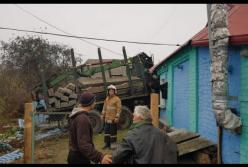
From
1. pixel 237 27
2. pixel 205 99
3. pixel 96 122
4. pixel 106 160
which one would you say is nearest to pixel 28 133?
pixel 106 160

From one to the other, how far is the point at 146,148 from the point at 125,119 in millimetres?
10165

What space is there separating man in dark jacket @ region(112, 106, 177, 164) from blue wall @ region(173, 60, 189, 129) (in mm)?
6960

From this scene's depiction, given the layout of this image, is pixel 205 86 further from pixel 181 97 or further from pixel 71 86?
pixel 71 86

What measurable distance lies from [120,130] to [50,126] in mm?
2647

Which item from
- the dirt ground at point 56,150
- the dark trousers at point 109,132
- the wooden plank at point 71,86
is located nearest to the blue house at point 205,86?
the dirt ground at point 56,150

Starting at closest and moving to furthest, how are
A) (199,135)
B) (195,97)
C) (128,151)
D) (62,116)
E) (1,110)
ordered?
(128,151) → (199,135) → (195,97) → (62,116) → (1,110)

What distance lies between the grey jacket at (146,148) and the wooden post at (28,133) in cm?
295

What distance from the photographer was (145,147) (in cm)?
379

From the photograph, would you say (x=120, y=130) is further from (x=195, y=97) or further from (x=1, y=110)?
(x=1, y=110)

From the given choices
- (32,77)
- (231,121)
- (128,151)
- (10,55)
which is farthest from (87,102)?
(10,55)

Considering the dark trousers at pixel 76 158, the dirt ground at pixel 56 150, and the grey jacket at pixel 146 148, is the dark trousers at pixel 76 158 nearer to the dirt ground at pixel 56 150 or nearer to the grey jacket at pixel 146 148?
the grey jacket at pixel 146 148

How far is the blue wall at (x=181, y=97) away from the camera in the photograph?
35.7 ft

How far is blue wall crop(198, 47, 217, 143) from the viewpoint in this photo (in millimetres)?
8164

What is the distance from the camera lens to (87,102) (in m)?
4.77
